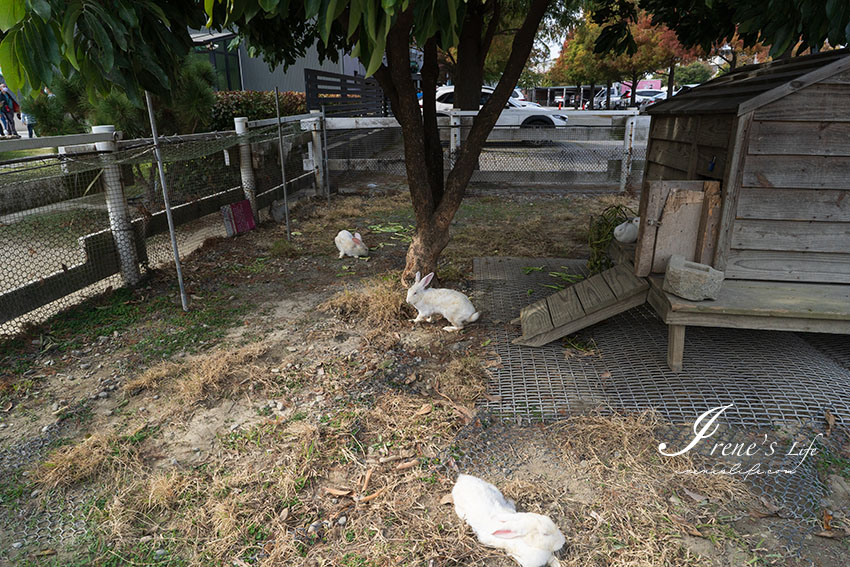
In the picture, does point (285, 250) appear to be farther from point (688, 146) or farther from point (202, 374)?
point (688, 146)

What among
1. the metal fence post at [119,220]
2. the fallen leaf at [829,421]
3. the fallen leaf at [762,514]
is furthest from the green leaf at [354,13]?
the metal fence post at [119,220]

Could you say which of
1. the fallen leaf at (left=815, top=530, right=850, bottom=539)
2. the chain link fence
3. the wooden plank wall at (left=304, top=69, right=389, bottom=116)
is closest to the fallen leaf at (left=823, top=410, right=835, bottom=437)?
the fallen leaf at (left=815, top=530, right=850, bottom=539)

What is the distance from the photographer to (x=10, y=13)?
172cm

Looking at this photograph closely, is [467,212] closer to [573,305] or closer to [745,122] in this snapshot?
[573,305]

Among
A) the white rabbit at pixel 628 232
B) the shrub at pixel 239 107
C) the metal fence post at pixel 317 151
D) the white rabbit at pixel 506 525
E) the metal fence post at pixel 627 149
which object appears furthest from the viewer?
the shrub at pixel 239 107

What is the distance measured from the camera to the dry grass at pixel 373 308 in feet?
14.2

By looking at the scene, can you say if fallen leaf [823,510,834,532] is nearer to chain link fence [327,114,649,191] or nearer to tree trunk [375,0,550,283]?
tree trunk [375,0,550,283]

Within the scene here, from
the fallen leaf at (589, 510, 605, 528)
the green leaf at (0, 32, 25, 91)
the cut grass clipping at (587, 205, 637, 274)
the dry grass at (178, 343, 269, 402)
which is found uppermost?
the green leaf at (0, 32, 25, 91)

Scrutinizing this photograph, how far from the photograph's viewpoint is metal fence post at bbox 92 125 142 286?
16.0 ft

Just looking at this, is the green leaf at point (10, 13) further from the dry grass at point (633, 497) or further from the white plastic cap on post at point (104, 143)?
the white plastic cap on post at point (104, 143)

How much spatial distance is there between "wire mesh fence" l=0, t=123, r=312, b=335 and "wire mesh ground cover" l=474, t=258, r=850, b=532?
3563mm

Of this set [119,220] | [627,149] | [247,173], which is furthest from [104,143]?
[627,149]

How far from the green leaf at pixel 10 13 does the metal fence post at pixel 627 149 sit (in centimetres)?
955

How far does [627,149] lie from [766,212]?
7013 mm
